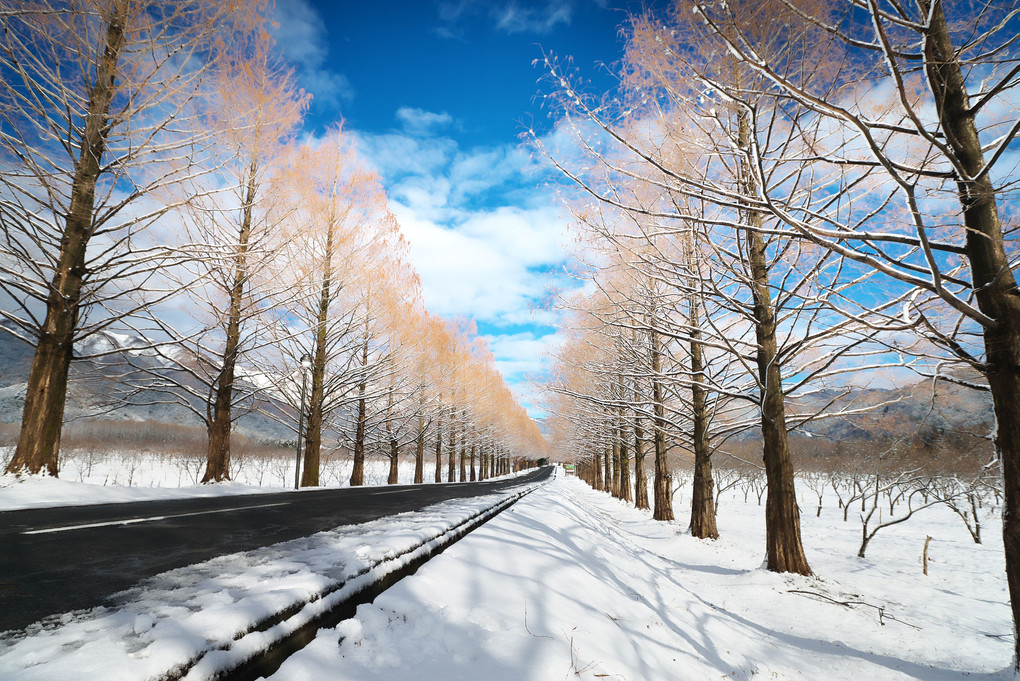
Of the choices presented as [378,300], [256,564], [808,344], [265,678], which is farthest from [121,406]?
[808,344]

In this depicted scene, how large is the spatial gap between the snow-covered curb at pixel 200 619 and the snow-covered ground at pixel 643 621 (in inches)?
6.4

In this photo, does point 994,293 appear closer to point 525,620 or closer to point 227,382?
point 525,620

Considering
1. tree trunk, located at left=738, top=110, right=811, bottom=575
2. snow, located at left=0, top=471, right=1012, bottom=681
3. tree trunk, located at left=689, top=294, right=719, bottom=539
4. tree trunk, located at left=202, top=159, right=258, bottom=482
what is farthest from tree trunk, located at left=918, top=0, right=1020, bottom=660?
tree trunk, located at left=202, top=159, right=258, bottom=482

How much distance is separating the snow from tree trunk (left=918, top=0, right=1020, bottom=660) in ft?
5.33

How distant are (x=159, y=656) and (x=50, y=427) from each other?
312 inches

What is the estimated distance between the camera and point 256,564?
2525 mm

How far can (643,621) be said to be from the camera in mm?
3719

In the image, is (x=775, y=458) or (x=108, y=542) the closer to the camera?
(x=108, y=542)

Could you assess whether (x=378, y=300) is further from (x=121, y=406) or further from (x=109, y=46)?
(x=109, y=46)

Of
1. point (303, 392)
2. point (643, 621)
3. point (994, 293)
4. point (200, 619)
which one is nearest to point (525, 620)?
point (200, 619)

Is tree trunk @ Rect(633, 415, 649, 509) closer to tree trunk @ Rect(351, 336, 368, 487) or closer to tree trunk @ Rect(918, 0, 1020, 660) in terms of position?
tree trunk @ Rect(351, 336, 368, 487)

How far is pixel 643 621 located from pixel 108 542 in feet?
14.0

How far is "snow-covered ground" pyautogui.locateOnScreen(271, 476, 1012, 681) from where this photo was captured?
197 cm

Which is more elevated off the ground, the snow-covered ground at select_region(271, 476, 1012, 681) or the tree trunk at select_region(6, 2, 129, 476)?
the tree trunk at select_region(6, 2, 129, 476)
